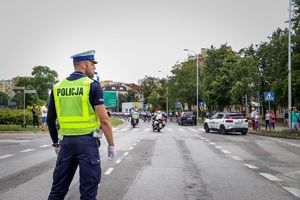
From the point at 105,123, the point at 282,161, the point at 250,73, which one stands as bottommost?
the point at 282,161

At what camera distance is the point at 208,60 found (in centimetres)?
7438

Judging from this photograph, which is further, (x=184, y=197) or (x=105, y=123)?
(x=184, y=197)

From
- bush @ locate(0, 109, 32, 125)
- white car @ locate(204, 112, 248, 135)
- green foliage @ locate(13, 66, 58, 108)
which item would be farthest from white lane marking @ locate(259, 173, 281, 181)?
green foliage @ locate(13, 66, 58, 108)

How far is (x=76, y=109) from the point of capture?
489 cm

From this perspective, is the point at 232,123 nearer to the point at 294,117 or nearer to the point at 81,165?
the point at 294,117

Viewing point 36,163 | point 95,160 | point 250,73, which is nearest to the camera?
point 95,160

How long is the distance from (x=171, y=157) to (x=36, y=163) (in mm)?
4311

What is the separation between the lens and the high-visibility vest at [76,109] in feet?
Result: 15.9

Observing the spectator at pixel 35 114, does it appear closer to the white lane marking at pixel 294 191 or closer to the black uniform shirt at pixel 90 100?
the white lane marking at pixel 294 191

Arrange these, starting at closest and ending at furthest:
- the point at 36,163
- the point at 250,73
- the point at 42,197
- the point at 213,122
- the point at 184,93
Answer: the point at 42,197 → the point at 36,163 → the point at 213,122 → the point at 250,73 → the point at 184,93

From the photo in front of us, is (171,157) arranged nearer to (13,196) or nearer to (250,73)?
(13,196)

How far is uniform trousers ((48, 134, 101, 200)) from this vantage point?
466cm

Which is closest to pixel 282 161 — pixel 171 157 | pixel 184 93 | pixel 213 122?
pixel 171 157

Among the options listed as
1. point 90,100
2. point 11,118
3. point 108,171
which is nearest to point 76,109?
point 90,100
